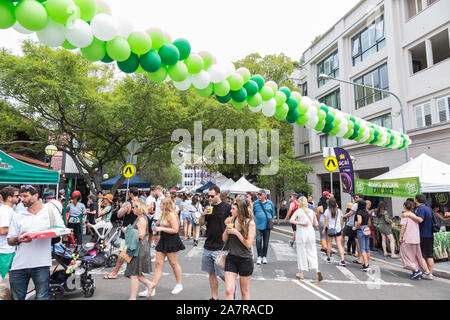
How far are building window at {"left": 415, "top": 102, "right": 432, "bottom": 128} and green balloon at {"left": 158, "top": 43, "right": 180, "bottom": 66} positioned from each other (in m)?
15.6

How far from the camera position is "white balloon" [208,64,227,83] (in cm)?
511

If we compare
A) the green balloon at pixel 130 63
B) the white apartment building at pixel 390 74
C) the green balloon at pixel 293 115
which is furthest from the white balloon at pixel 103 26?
the white apartment building at pixel 390 74

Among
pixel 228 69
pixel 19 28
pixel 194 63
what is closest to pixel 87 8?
pixel 19 28

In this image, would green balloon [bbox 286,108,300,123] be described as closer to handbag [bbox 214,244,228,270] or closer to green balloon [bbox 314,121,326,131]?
green balloon [bbox 314,121,326,131]

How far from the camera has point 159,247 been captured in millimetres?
5156

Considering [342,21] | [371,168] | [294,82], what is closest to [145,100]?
[371,168]

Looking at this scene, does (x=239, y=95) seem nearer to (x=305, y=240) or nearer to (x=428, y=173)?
(x=305, y=240)

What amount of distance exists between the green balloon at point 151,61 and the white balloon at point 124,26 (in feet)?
1.33

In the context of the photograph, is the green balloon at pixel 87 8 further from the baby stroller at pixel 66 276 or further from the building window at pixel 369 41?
the building window at pixel 369 41

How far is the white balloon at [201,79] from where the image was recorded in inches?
199
